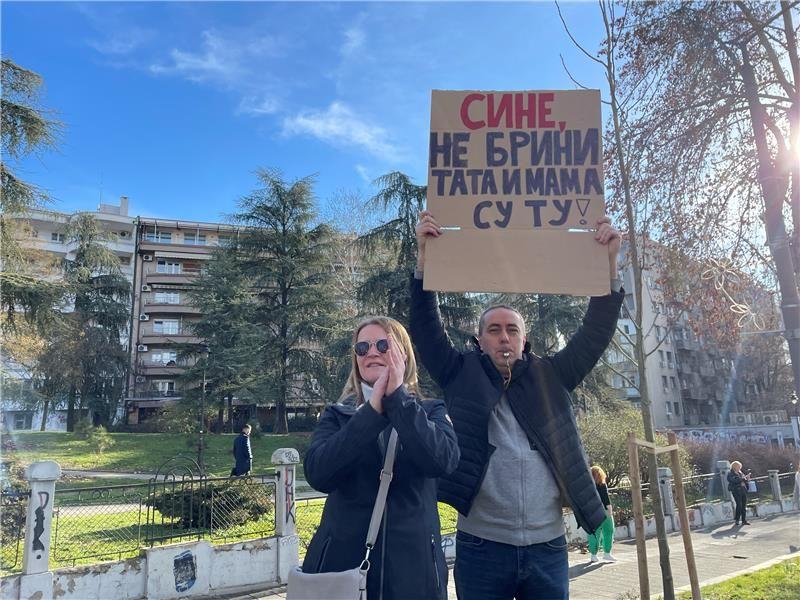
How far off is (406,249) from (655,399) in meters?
44.3

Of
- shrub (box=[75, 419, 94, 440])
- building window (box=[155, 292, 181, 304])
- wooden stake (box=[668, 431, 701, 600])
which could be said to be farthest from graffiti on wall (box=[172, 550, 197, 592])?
building window (box=[155, 292, 181, 304])

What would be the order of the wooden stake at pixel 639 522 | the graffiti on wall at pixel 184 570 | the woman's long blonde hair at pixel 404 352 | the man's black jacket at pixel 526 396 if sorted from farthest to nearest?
the graffiti on wall at pixel 184 570 → the wooden stake at pixel 639 522 → the man's black jacket at pixel 526 396 → the woman's long blonde hair at pixel 404 352

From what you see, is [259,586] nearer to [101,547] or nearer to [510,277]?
[101,547]

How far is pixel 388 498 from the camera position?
2082 millimetres

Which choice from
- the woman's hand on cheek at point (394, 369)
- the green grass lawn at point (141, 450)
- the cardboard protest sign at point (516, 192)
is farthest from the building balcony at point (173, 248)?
the woman's hand on cheek at point (394, 369)

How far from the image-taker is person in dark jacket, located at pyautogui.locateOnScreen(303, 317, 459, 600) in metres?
2.00

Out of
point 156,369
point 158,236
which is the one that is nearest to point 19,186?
point 156,369

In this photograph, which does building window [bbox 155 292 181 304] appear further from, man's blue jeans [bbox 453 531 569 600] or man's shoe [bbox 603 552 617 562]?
man's blue jeans [bbox 453 531 569 600]

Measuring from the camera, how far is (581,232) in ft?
9.36

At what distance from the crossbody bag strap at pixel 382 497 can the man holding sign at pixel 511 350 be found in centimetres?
49

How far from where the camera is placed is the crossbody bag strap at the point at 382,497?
196 cm

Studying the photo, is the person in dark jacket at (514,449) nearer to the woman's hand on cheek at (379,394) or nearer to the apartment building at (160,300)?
the woman's hand on cheek at (379,394)

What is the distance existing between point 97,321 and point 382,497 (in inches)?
Result: 1666

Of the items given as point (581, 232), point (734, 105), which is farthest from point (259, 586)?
point (734, 105)
